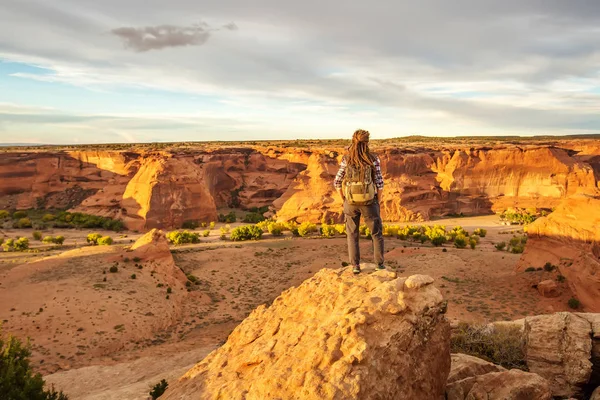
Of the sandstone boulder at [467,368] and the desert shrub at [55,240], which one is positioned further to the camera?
the desert shrub at [55,240]

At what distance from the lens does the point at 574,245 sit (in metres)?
17.2

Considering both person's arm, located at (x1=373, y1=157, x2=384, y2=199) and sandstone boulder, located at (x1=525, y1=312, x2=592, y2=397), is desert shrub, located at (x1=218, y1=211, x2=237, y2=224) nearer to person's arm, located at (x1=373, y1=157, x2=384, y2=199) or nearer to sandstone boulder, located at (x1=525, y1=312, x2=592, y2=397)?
person's arm, located at (x1=373, y1=157, x2=384, y2=199)

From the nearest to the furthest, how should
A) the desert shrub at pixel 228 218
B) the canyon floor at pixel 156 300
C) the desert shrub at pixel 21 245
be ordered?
the canyon floor at pixel 156 300 → the desert shrub at pixel 21 245 → the desert shrub at pixel 228 218

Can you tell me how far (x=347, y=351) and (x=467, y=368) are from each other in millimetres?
2348

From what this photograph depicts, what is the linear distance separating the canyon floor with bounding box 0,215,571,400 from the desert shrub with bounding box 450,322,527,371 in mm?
4742

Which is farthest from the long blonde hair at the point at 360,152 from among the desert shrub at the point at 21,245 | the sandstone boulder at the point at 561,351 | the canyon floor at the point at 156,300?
the desert shrub at the point at 21,245

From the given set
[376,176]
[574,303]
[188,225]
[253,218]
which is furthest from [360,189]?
[253,218]

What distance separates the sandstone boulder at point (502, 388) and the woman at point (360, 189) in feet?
7.00

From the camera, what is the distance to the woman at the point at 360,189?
6629mm

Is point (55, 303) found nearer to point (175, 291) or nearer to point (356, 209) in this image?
point (175, 291)

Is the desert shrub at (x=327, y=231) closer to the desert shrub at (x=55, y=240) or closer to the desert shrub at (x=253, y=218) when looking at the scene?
the desert shrub at (x=253, y=218)

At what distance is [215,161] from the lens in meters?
53.9

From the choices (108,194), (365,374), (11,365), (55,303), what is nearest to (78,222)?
(108,194)

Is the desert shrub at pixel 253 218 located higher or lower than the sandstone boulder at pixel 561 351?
lower
